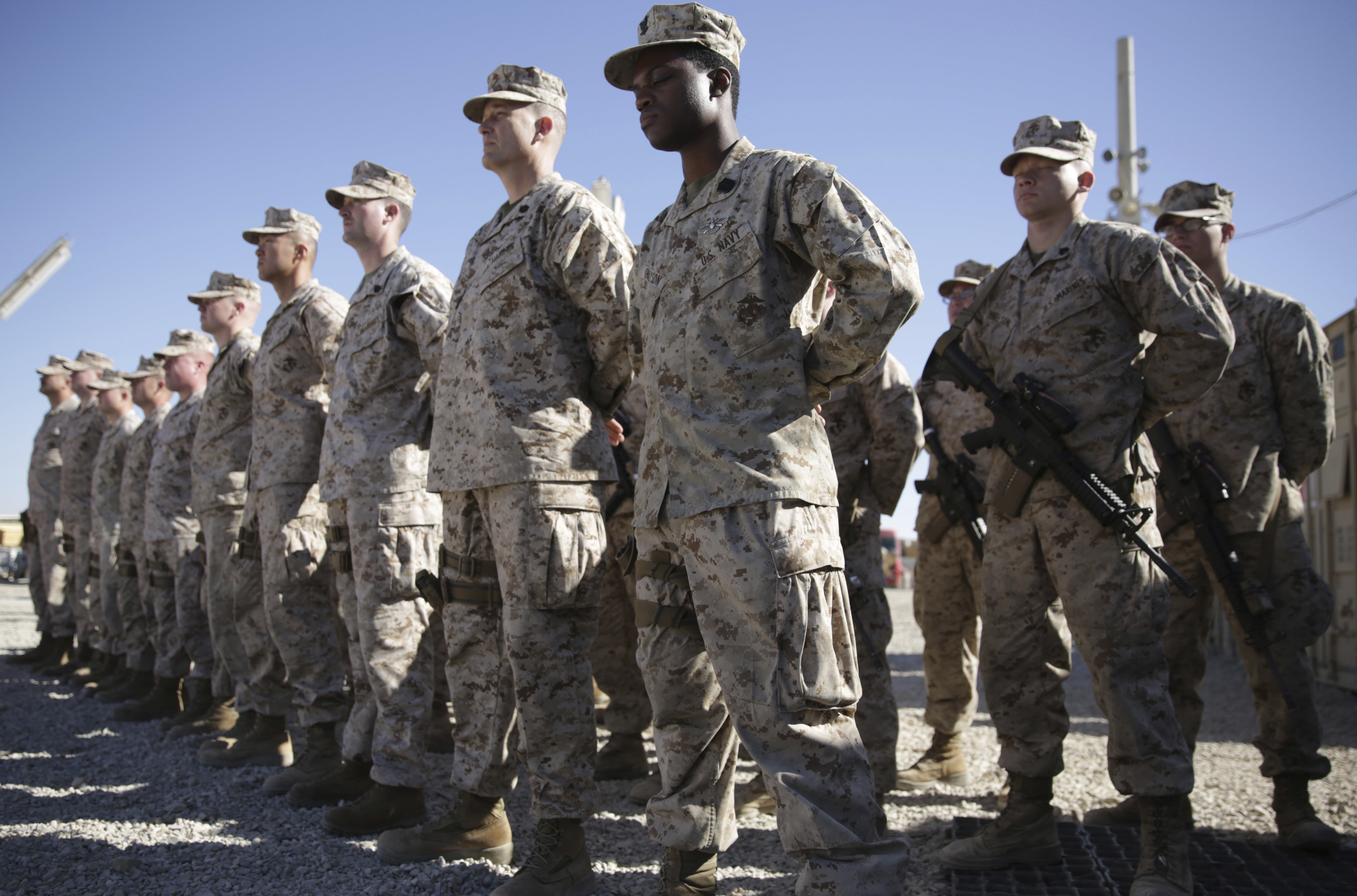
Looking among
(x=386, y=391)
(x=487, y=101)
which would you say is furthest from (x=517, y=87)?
(x=386, y=391)

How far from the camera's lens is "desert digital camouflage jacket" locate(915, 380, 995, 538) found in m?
5.35

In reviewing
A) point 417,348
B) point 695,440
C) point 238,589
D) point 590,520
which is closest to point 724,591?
point 695,440

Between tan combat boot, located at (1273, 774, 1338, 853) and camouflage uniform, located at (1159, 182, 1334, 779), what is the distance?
16cm

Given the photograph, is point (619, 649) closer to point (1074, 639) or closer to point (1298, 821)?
point (1074, 639)

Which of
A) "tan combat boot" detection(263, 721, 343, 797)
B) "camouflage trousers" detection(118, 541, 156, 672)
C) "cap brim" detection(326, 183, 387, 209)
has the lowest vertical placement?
"tan combat boot" detection(263, 721, 343, 797)

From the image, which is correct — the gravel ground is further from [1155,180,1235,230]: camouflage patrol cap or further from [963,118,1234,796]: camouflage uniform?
[1155,180,1235,230]: camouflage patrol cap

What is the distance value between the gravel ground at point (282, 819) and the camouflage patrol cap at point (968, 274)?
3.18 m

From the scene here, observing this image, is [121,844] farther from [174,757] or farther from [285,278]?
[285,278]

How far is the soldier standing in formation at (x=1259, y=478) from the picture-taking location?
13.3 ft

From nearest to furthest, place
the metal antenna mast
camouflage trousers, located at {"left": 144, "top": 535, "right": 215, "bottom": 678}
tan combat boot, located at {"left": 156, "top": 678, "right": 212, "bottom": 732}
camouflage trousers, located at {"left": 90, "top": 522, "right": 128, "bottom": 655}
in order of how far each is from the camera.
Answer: tan combat boot, located at {"left": 156, "top": 678, "right": 212, "bottom": 732}
camouflage trousers, located at {"left": 144, "top": 535, "right": 215, "bottom": 678}
camouflage trousers, located at {"left": 90, "top": 522, "right": 128, "bottom": 655}
the metal antenna mast

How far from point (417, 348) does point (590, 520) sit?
4.89 ft

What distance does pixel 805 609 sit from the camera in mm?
2373

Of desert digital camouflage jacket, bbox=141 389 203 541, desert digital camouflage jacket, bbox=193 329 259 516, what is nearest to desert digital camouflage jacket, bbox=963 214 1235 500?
desert digital camouflage jacket, bbox=193 329 259 516

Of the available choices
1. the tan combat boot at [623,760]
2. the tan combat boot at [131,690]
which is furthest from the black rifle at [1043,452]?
the tan combat boot at [131,690]
